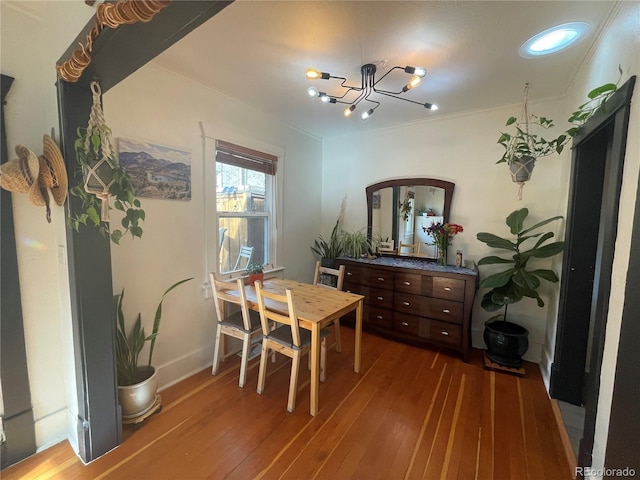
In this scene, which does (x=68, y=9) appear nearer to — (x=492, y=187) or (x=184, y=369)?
(x=184, y=369)

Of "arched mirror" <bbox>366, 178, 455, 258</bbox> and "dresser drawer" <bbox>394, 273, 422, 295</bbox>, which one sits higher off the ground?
"arched mirror" <bbox>366, 178, 455, 258</bbox>

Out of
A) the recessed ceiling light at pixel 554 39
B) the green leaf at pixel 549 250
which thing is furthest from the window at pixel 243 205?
the green leaf at pixel 549 250

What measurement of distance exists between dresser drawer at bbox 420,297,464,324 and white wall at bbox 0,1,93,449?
112 inches

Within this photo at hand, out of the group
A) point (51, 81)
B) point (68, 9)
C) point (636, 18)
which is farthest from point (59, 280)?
point (636, 18)

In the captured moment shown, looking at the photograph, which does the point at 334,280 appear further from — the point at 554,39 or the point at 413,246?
the point at 554,39

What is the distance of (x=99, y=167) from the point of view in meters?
1.29

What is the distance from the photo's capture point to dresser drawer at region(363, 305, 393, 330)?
3055mm

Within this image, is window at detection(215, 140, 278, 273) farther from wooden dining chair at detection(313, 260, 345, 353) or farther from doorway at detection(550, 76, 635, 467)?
doorway at detection(550, 76, 635, 467)

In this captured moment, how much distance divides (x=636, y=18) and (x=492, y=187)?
174 centimetres

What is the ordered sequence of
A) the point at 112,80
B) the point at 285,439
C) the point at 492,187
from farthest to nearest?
the point at 492,187 → the point at 285,439 → the point at 112,80

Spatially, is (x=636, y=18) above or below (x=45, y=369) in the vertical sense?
above

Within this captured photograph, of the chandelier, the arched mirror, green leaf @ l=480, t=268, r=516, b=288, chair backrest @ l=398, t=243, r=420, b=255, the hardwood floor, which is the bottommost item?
the hardwood floor

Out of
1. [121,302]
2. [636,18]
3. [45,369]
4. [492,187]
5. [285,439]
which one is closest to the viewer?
[636,18]

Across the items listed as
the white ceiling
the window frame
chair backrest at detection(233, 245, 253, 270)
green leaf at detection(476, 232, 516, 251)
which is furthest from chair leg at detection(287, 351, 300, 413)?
the white ceiling
